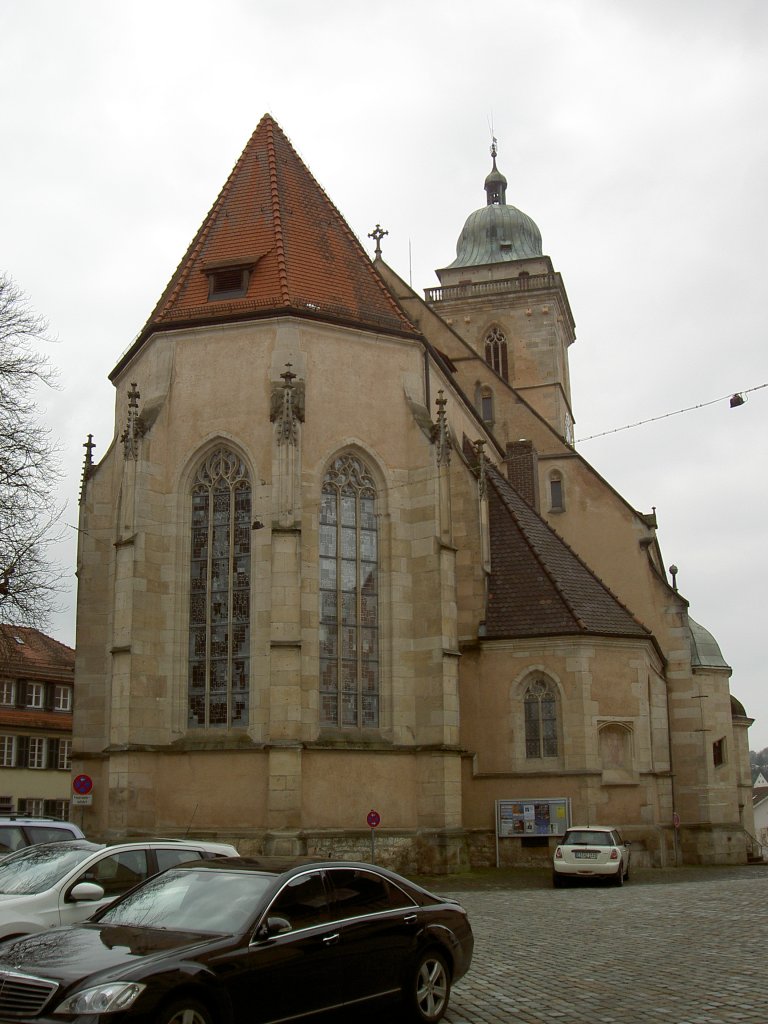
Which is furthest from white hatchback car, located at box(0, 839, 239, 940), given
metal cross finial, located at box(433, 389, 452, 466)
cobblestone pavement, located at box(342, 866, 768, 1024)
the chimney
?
the chimney

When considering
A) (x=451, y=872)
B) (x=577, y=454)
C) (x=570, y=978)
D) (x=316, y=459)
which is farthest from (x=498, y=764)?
(x=570, y=978)

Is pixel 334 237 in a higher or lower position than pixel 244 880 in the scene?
higher

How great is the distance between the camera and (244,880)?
8.17 metres

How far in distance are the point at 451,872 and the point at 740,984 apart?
13087 mm

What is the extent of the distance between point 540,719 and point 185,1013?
1931cm

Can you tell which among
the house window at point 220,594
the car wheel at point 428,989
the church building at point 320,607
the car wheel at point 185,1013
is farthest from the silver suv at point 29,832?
the house window at point 220,594

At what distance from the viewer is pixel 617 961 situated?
11.0 meters

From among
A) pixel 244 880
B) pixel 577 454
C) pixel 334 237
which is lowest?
pixel 244 880

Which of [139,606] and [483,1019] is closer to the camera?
[483,1019]

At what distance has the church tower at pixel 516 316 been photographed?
49.1m

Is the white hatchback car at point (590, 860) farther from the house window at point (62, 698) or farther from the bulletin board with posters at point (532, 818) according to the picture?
the house window at point (62, 698)

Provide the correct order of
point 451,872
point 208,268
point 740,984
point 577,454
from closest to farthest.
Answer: point 740,984, point 451,872, point 208,268, point 577,454

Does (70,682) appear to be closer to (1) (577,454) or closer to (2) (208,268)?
(1) (577,454)

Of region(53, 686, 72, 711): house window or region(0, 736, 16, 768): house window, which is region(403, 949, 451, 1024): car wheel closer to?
region(0, 736, 16, 768): house window
